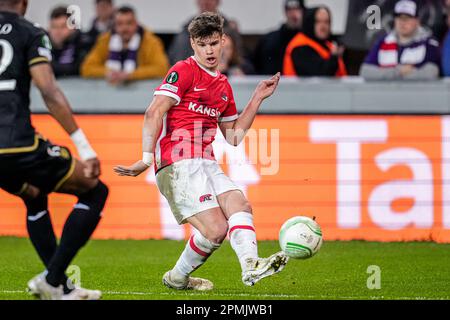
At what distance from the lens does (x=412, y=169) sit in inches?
476

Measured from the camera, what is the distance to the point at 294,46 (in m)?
13.2

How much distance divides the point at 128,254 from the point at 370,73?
12.2 feet

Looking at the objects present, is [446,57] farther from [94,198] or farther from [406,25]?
[94,198]

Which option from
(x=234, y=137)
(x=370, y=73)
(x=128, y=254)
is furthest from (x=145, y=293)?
(x=370, y=73)

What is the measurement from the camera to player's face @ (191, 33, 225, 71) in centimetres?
807

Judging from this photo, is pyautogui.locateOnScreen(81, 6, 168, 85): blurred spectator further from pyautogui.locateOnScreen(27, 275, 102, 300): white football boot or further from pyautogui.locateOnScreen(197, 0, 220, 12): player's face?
pyautogui.locateOnScreen(27, 275, 102, 300): white football boot

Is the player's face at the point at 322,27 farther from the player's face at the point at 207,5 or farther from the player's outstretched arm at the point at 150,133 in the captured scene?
the player's outstretched arm at the point at 150,133

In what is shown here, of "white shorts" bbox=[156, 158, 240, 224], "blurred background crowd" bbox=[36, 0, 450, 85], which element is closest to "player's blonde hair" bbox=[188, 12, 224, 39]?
"white shorts" bbox=[156, 158, 240, 224]

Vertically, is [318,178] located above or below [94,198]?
below

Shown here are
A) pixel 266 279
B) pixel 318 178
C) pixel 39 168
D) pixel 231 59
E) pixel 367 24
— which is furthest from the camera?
pixel 367 24

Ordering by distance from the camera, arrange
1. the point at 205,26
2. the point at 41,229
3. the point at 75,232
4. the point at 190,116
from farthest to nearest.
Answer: the point at 190,116 → the point at 205,26 → the point at 41,229 → the point at 75,232

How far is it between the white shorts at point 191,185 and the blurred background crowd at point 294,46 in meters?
4.69

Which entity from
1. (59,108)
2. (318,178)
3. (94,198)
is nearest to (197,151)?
(94,198)

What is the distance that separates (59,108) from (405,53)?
22.9 feet
